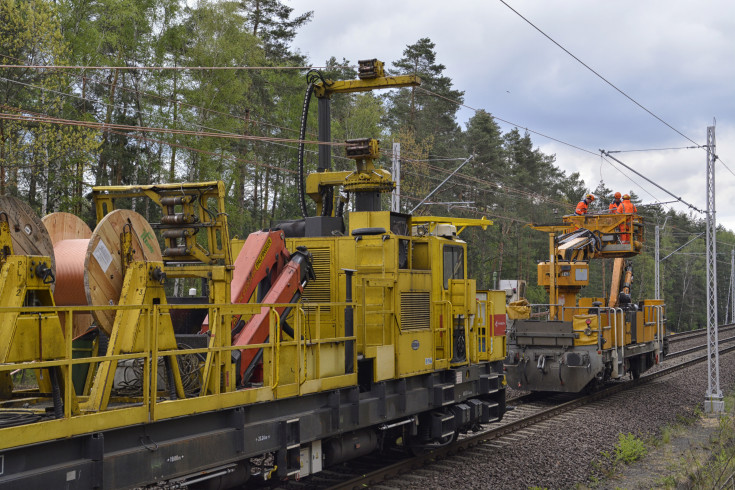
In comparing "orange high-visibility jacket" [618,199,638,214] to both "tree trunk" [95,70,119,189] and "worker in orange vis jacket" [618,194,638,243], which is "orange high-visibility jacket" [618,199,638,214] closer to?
"worker in orange vis jacket" [618,194,638,243]

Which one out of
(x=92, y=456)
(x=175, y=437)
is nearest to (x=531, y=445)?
(x=175, y=437)

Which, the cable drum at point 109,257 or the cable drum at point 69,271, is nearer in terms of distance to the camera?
the cable drum at point 109,257

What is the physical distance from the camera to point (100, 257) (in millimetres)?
5910

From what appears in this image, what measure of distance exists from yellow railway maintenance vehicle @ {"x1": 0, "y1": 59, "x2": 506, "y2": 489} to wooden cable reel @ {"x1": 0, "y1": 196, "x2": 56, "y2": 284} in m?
0.01

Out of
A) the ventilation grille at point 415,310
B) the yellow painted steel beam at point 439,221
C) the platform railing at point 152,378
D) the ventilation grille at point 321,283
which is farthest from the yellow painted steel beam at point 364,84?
the platform railing at point 152,378

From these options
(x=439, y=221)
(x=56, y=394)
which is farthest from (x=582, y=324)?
(x=56, y=394)

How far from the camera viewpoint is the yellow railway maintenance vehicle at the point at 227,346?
5.04 meters

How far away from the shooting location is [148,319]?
5.52 m

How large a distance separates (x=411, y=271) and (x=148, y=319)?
4.80 metres

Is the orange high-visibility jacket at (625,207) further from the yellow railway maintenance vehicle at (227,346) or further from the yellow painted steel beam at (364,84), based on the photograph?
the yellow painted steel beam at (364,84)

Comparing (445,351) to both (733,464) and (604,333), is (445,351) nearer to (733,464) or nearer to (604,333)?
(733,464)

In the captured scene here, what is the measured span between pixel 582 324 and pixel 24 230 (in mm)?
12883

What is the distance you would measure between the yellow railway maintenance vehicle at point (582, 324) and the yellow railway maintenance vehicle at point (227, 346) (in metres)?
4.91

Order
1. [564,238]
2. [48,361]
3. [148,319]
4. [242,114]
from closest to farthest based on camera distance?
[48,361]
[148,319]
[564,238]
[242,114]
